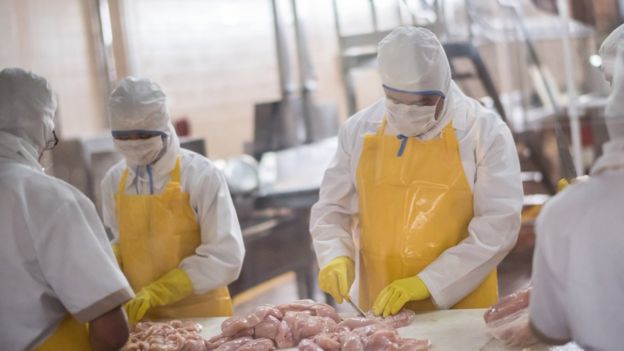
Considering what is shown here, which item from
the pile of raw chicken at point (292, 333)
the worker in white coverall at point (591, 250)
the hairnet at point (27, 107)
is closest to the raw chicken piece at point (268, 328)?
the pile of raw chicken at point (292, 333)

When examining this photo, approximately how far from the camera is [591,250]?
1.70 metres

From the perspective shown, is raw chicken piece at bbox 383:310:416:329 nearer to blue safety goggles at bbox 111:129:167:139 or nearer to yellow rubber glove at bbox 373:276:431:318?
yellow rubber glove at bbox 373:276:431:318

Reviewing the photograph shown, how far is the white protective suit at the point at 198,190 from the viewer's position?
265 cm

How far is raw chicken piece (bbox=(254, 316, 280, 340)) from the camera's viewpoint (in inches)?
97.3

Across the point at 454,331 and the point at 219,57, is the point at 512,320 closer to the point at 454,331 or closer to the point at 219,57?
the point at 454,331

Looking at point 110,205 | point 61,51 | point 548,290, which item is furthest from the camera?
point 61,51

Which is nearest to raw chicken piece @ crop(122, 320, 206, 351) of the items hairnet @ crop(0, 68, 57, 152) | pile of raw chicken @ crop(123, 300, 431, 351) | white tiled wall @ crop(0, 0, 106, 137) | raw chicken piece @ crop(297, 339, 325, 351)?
pile of raw chicken @ crop(123, 300, 431, 351)

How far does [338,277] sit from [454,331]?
0.41 m

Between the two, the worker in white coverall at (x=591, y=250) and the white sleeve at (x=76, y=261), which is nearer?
the worker in white coverall at (x=591, y=250)

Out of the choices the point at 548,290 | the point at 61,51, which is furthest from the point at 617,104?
the point at 61,51

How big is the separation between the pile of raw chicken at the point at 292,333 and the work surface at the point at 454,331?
42 mm

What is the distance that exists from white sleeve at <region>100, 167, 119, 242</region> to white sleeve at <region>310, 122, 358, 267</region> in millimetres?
662

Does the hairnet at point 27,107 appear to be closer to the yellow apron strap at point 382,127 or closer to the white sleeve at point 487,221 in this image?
the yellow apron strap at point 382,127

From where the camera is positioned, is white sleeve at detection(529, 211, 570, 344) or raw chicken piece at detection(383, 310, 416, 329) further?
raw chicken piece at detection(383, 310, 416, 329)
